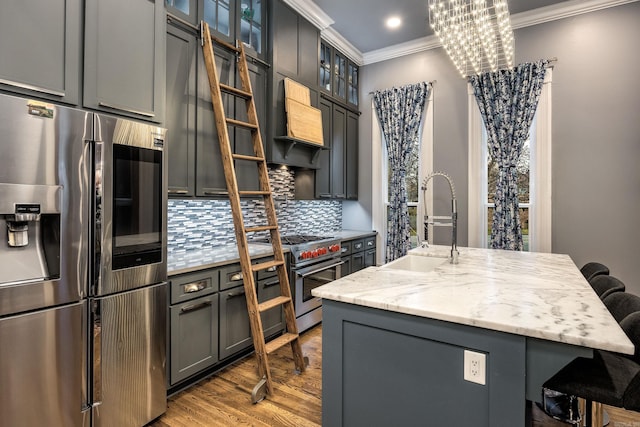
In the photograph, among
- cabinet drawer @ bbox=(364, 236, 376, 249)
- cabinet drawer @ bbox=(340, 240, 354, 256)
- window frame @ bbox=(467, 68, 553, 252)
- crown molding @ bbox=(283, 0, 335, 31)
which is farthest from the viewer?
cabinet drawer @ bbox=(364, 236, 376, 249)

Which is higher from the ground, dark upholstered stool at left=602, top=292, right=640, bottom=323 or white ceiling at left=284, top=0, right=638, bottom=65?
white ceiling at left=284, top=0, right=638, bottom=65

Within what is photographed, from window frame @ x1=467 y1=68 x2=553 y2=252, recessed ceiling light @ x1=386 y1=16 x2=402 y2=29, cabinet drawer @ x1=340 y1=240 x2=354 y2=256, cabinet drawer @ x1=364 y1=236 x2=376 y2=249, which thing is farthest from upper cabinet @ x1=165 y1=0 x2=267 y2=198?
window frame @ x1=467 y1=68 x2=553 y2=252

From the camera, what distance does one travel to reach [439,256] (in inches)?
105

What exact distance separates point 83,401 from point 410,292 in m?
1.71

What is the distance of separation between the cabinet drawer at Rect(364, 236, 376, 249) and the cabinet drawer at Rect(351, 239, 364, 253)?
12cm

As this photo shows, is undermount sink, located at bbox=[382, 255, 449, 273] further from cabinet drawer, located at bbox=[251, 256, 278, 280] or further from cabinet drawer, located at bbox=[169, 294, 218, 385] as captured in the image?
cabinet drawer, located at bbox=[169, 294, 218, 385]

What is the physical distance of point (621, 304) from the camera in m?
1.71

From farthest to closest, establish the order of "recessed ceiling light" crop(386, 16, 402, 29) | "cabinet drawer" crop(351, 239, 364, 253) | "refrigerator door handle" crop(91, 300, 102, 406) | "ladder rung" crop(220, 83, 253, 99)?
"cabinet drawer" crop(351, 239, 364, 253)
"recessed ceiling light" crop(386, 16, 402, 29)
"ladder rung" crop(220, 83, 253, 99)
"refrigerator door handle" crop(91, 300, 102, 406)

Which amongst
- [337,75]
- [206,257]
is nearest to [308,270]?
[206,257]

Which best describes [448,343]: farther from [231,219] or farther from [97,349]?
[231,219]

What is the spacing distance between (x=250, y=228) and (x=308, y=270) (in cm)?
114

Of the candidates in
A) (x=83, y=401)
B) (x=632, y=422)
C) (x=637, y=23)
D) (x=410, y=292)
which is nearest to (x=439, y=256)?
(x=410, y=292)

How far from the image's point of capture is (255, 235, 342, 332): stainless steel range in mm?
3295

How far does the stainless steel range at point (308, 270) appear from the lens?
3.29 m
